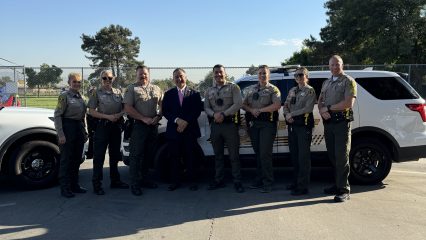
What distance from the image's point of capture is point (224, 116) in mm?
6035

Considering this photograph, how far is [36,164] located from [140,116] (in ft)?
5.91

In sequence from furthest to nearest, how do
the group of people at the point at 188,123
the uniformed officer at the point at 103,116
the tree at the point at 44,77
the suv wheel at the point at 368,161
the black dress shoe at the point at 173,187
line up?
the tree at the point at 44,77
the suv wheel at the point at 368,161
the black dress shoe at the point at 173,187
the uniformed officer at the point at 103,116
the group of people at the point at 188,123

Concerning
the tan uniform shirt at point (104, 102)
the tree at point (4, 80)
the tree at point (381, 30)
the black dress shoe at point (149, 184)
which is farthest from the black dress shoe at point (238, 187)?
the tree at point (381, 30)

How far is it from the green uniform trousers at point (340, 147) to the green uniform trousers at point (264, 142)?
2.64 ft

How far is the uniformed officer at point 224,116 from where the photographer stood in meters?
6.07

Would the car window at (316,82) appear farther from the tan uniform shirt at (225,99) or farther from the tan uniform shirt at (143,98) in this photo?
the tan uniform shirt at (143,98)

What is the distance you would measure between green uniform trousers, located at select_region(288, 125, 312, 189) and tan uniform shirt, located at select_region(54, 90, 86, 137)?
3086mm

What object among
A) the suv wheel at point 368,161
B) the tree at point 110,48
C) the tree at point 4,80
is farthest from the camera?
the tree at point 110,48

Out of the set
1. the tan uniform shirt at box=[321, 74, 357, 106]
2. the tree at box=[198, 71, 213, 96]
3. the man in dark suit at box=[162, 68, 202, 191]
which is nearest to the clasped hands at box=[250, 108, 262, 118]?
the man in dark suit at box=[162, 68, 202, 191]

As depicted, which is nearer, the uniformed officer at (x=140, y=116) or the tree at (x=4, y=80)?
the uniformed officer at (x=140, y=116)

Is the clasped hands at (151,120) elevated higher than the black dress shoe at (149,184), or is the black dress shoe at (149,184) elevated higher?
the clasped hands at (151,120)

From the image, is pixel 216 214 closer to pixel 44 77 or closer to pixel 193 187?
pixel 193 187

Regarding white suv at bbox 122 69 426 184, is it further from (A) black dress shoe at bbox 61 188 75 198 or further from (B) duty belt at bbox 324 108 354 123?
(A) black dress shoe at bbox 61 188 75 198

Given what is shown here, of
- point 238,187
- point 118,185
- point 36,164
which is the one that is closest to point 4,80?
point 36,164
